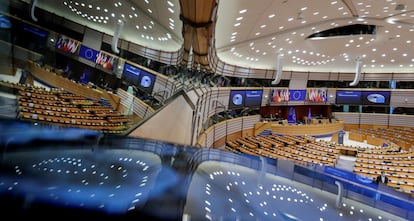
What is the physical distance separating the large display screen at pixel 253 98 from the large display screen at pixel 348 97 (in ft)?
23.0

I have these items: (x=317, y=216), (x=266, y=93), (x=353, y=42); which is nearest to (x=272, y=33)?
(x=353, y=42)

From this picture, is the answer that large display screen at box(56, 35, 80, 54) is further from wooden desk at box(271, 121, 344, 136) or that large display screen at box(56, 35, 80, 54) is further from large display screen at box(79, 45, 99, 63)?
wooden desk at box(271, 121, 344, 136)

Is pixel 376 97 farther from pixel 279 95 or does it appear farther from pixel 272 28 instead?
pixel 272 28

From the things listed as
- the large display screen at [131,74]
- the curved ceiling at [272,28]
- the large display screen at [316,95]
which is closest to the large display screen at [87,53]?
the curved ceiling at [272,28]

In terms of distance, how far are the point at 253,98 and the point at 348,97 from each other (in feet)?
27.5

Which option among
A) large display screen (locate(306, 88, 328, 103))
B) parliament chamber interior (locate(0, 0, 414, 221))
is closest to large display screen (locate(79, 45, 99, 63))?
parliament chamber interior (locate(0, 0, 414, 221))

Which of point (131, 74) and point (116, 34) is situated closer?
point (116, 34)

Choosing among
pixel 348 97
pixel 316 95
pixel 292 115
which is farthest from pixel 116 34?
pixel 348 97

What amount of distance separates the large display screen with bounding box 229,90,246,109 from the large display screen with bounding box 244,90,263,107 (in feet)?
1.35

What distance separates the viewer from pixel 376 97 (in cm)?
2214

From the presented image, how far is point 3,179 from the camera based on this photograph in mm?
1260

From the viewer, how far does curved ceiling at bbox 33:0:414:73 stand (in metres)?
3.70

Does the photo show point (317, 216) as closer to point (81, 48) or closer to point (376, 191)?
point (376, 191)

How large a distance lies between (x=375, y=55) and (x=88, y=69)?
19.0 m
